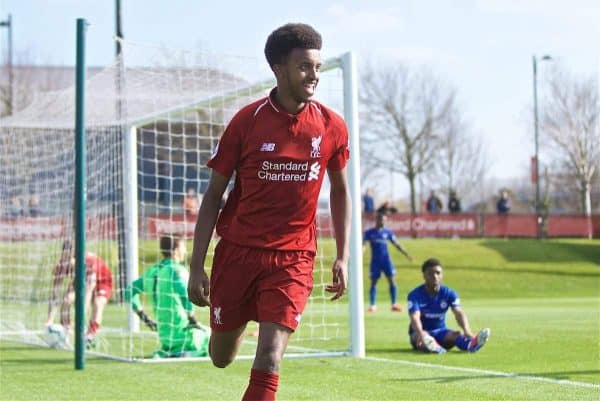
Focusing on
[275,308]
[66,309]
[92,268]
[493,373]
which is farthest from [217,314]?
[66,309]

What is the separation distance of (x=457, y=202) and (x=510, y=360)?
128 feet

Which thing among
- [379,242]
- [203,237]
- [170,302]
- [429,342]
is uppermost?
[203,237]

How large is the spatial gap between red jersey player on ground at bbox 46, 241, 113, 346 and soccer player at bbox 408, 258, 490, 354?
4373 mm

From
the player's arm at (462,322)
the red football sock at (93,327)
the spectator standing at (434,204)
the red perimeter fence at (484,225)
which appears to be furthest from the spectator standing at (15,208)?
the spectator standing at (434,204)

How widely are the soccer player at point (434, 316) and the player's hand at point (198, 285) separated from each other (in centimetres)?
706

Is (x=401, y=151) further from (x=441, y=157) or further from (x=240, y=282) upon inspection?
(x=240, y=282)

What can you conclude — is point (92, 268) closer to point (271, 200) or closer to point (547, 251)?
point (271, 200)

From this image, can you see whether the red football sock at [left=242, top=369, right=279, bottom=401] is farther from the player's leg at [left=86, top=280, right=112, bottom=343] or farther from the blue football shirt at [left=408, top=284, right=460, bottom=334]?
the player's leg at [left=86, top=280, right=112, bottom=343]

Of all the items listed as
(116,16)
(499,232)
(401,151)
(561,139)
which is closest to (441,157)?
(401,151)

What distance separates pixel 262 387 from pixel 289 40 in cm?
186

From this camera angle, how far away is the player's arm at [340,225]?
20.7 ft

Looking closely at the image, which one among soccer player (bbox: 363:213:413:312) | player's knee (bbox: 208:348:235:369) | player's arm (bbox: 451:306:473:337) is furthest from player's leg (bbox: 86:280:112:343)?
soccer player (bbox: 363:213:413:312)

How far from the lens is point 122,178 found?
1554 cm

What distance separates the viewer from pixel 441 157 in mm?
62031
